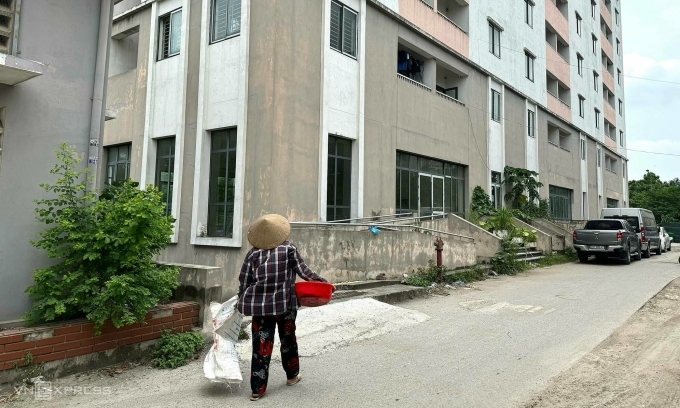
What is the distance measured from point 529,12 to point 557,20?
4.74 m

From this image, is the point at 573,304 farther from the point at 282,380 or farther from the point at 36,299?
the point at 36,299

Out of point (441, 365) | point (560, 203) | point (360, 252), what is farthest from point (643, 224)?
point (441, 365)

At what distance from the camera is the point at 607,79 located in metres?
38.3

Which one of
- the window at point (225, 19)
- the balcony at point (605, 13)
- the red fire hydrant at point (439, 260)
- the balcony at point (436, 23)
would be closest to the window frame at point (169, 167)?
the window at point (225, 19)

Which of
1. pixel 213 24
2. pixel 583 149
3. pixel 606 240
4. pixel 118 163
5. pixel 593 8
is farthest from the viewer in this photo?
pixel 593 8

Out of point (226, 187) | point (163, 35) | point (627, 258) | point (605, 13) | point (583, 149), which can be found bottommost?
point (627, 258)

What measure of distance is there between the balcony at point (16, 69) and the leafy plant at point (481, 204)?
1634 cm

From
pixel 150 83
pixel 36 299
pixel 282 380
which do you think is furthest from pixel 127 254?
pixel 150 83

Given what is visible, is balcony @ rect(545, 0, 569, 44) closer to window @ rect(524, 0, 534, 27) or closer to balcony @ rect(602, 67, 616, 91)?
window @ rect(524, 0, 534, 27)

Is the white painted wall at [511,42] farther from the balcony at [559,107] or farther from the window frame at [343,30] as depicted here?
the window frame at [343,30]

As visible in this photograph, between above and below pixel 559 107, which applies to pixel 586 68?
above

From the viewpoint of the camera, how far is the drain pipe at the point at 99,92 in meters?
5.69

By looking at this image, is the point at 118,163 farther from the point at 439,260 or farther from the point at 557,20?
the point at 557,20

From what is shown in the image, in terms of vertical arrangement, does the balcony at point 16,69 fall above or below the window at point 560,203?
below
